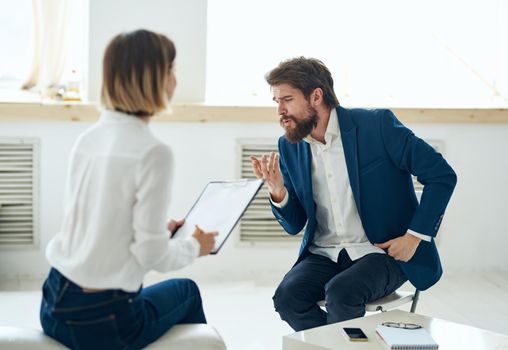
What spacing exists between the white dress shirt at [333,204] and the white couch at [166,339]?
0.88 meters

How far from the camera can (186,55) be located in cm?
445

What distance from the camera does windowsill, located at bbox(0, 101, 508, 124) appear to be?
430 centimetres

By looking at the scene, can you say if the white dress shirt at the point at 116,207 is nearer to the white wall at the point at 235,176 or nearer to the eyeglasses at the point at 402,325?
the eyeglasses at the point at 402,325

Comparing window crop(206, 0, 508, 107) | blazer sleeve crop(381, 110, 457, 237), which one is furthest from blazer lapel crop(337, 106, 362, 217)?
window crop(206, 0, 508, 107)

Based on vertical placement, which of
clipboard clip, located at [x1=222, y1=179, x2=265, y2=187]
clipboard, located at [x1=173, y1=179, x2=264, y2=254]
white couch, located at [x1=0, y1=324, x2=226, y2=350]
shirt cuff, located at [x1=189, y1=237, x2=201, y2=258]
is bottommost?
white couch, located at [x1=0, y1=324, x2=226, y2=350]

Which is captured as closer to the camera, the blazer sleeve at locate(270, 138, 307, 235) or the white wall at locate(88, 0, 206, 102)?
the blazer sleeve at locate(270, 138, 307, 235)

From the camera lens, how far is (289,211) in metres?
2.89

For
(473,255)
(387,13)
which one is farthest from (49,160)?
(473,255)

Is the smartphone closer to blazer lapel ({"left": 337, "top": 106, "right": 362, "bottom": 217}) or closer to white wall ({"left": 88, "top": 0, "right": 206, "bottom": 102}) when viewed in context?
blazer lapel ({"left": 337, "top": 106, "right": 362, "bottom": 217})

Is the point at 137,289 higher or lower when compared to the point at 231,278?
higher

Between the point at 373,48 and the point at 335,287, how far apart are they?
2511 mm

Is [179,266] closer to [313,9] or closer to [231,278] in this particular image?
[231,278]

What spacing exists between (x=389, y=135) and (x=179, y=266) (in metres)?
1.11

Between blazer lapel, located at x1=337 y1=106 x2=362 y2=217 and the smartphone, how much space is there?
1.98 ft
